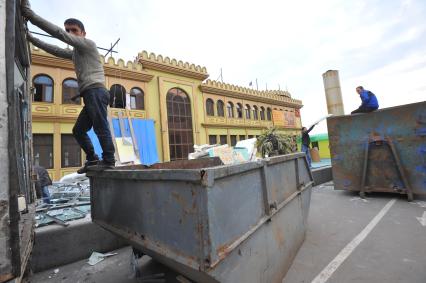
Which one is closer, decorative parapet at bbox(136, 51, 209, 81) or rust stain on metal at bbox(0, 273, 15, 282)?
rust stain on metal at bbox(0, 273, 15, 282)

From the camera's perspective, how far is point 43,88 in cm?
1228

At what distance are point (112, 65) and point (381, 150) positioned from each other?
1493cm

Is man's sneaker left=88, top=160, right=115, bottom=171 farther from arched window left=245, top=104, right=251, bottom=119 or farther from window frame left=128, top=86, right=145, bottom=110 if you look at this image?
arched window left=245, top=104, right=251, bottom=119

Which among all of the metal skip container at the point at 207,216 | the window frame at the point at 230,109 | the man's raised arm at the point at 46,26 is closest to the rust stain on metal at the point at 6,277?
the metal skip container at the point at 207,216

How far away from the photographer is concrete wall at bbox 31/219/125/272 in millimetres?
3256

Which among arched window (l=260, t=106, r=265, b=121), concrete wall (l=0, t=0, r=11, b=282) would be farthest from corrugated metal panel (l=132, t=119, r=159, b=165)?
arched window (l=260, t=106, r=265, b=121)

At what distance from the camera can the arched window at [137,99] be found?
15230 millimetres

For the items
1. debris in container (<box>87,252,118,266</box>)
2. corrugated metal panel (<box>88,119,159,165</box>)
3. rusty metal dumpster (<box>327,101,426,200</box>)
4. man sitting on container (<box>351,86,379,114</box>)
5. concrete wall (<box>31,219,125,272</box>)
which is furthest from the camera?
corrugated metal panel (<box>88,119,159,165</box>)

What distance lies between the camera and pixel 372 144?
20.2 feet

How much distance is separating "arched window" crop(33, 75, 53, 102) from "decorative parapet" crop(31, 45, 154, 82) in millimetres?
801

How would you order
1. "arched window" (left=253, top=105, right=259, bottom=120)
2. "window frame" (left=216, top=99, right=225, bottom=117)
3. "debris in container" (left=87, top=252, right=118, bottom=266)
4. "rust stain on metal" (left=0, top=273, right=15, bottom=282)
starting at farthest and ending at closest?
"arched window" (left=253, top=105, right=259, bottom=120) → "window frame" (left=216, top=99, right=225, bottom=117) → "debris in container" (left=87, top=252, right=118, bottom=266) → "rust stain on metal" (left=0, top=273, right=15, bottom=282)

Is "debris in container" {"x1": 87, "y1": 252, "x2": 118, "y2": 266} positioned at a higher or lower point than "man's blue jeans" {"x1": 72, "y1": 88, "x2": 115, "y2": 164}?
lower

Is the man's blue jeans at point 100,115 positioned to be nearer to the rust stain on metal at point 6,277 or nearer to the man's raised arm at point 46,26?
the man's raised arm at point 46,26

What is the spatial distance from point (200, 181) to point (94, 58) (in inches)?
91.3
